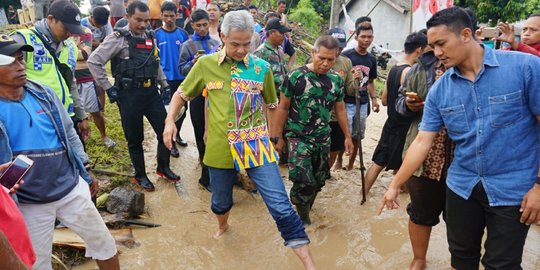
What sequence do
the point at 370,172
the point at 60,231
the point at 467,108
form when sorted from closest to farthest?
the point at 467,108
the point at 60,231
the point at 370,172

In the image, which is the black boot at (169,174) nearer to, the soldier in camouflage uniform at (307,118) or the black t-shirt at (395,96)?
the soldier in camouflage uniform at (307,118)

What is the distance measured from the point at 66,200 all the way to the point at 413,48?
132 inches

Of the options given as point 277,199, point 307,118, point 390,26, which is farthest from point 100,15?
point 390,26

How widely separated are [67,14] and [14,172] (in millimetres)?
1845

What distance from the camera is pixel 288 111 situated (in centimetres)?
380

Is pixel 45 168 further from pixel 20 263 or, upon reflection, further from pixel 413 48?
pixel 413 48

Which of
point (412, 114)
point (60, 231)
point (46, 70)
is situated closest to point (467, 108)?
point (412, 114)

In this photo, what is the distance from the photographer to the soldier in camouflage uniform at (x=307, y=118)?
3.68 meters

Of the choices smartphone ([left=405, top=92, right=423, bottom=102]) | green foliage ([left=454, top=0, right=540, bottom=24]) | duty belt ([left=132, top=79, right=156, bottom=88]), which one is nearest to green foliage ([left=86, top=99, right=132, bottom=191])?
duty belt ([left=132, top=79, right=156, bottom=88])

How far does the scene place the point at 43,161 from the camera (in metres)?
2.41

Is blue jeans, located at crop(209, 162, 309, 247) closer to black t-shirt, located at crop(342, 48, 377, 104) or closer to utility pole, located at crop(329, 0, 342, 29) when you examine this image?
black t-shirt, located at crop(342, 48, 377, 104)

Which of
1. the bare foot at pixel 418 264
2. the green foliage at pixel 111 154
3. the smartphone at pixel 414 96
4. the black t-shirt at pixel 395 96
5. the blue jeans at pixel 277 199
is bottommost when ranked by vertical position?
the bare foot at pixel 418 264

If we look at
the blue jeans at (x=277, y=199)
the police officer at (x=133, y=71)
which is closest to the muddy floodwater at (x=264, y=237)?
the blue jeans at (x=277, y=199)

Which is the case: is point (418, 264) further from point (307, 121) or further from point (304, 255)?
point (307, 121)
